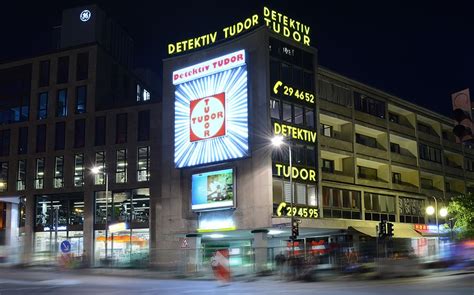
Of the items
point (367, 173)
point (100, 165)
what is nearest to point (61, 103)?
point (100, 165)

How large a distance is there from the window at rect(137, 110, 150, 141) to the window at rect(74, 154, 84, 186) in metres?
7.16

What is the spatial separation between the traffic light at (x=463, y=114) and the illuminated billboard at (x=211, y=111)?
36.9 m

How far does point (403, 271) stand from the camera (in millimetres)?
29641

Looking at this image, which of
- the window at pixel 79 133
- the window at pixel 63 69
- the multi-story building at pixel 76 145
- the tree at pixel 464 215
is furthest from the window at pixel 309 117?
the window at pixel 63 69

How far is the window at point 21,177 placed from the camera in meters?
65.4

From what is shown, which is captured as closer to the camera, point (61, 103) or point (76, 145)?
point (76, 145)

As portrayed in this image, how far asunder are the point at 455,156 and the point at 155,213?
4123 centimetres

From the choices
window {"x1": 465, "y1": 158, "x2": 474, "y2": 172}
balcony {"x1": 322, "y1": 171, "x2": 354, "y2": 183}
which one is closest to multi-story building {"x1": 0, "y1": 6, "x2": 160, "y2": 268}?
balcony {"x1": 322, "y1": 171, "x2": 354, "y2": 183}

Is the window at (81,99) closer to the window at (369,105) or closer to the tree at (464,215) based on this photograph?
the window at (369,105)

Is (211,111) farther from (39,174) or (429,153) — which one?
(429,153)

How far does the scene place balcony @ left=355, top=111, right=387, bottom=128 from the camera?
5909 cm

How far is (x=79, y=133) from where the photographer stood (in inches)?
2517

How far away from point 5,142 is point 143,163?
1804 centimetres

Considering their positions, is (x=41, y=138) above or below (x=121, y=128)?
A: below
